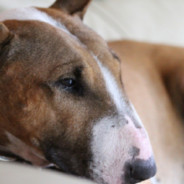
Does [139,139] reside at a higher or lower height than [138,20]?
higher

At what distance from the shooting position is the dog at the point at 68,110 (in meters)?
1.02

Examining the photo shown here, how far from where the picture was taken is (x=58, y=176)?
68 cm

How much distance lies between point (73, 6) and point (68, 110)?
0.70 m

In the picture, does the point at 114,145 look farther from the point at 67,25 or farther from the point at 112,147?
Result: the point at 67,25

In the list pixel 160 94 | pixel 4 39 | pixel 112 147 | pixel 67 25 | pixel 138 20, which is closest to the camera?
pixel 112 147

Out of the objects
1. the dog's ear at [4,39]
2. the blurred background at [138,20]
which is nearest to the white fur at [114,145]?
the dog's ear at [4,39]

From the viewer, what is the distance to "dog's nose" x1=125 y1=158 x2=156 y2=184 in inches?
39.5

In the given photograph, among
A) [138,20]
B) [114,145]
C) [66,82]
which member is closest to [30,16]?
[66,82]

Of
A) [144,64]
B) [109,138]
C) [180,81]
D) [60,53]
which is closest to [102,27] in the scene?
[144,64]

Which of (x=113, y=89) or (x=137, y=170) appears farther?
(x=113, y=89)

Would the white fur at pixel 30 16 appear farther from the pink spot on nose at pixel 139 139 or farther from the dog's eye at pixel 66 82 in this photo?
the pink spot on nose at pixel 139 139

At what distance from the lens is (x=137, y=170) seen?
3.31ft

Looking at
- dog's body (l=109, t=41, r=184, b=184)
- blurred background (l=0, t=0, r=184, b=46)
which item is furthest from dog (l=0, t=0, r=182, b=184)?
blurred background (l=0, t=0, r=184, b=46)

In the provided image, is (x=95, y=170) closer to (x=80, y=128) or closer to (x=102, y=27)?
(x=80, y=128)
